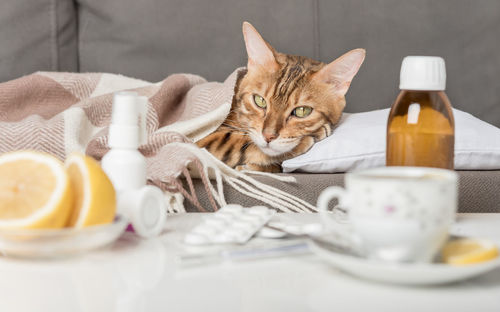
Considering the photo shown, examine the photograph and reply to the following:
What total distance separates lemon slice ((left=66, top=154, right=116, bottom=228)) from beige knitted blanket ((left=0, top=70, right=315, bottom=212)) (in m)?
0.34

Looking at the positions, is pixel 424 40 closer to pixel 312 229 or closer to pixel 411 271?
pixel 312 229

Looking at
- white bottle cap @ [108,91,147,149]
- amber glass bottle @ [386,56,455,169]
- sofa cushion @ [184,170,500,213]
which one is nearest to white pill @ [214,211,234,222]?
white bottle cap @ [108,91,147,149]

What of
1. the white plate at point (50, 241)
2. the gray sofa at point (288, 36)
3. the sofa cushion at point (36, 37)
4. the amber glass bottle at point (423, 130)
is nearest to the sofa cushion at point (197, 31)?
the gray sofa at point (288, 36)

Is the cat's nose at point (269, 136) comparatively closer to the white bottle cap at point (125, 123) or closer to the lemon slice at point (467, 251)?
the white bottle cap at point (125, 123)

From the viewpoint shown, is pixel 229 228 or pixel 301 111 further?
pixel 301 111

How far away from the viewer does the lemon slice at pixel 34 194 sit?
0.50 metres

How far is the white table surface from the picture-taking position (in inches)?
16.1

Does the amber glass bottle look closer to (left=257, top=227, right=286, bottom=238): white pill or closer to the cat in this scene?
(left=257, top=227, right=286, bottom=238): white pill

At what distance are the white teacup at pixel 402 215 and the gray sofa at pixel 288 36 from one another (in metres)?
1.18

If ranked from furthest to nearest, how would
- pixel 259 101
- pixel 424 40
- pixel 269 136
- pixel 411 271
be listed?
1. pixel 424 40
2. pixel 259 101
3. pixel 269 136
4. pixel 411 271

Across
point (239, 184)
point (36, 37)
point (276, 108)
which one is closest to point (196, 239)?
point (239, 184)

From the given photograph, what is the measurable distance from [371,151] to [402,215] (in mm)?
689

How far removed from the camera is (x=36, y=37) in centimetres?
163

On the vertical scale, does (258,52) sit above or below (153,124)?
above
